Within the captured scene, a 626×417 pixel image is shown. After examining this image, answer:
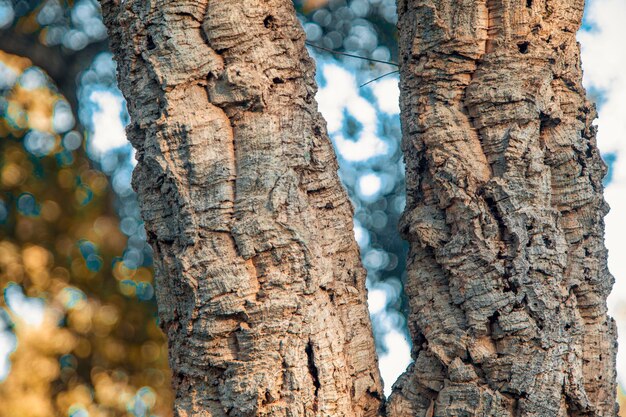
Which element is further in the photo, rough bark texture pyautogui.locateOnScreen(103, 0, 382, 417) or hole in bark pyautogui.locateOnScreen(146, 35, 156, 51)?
hole in bark pyautogui.locateOnScreen(146, 35, 156, 51)

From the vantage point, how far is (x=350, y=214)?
212cm

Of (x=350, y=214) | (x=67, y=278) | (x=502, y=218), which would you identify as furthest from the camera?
(x=67, y=278)

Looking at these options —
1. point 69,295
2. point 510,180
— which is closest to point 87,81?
point 69,295

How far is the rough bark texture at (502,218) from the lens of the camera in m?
1.98

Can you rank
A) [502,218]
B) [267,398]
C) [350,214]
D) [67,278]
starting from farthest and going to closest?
[67,278] < [350,214] < [502,218] < [267,398]

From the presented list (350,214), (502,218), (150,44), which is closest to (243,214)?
(350,214)

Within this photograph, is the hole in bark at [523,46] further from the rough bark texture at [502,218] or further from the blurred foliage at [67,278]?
the blurred foliage at [67,278]

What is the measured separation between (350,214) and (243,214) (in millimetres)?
348

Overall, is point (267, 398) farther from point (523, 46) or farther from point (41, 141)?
point (41, 141)

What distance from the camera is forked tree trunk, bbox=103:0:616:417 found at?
1.89 meters

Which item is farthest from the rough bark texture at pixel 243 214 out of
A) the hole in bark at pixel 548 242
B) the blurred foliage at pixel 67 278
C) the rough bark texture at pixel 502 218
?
the blurred foliage at pixel 67 278

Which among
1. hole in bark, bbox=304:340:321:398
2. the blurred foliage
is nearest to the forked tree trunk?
hole in bark, bbox=304:340:321:398

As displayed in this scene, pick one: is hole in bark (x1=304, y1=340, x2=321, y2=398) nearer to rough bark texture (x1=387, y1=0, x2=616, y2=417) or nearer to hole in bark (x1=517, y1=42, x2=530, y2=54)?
rough bark texture (x1=387, y1=0, x2=616, y2=417)

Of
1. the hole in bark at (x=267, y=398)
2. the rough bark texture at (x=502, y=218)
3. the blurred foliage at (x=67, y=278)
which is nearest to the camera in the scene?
the hole in bark at (x=267, y=398)
